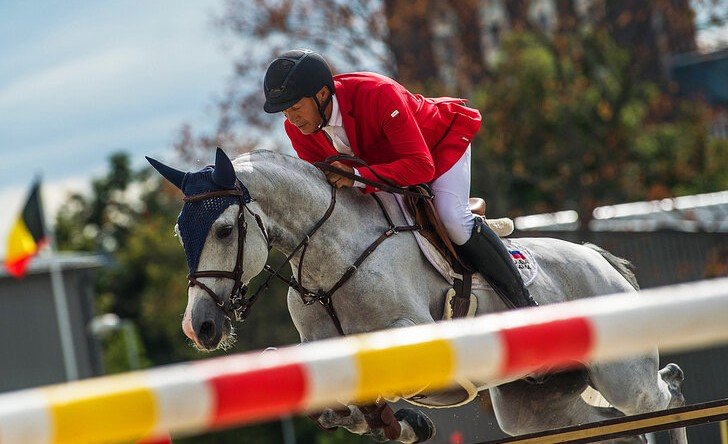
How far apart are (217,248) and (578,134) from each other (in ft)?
75.8

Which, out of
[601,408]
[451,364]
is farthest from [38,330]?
[451,364]

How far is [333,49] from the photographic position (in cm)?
2794

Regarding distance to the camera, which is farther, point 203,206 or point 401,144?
point 401,144

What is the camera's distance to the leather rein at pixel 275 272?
16.1 ft

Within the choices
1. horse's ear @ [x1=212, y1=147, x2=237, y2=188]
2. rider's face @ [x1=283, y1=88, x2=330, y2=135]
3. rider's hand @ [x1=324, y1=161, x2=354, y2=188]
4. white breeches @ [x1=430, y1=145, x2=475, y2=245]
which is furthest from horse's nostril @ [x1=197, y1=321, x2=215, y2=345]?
white breeches @ [x1=430, y1=145, x2=475, y2=245]

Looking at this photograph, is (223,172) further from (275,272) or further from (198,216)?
(275,272)

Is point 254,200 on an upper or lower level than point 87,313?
upper

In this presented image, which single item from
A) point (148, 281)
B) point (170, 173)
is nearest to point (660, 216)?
point (170, 173)

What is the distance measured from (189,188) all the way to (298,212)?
51cm

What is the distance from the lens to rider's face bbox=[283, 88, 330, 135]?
17.5ft

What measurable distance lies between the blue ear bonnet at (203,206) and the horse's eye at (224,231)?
0.15 feet

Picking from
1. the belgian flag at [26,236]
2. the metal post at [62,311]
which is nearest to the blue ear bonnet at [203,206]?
the belgian flag at [26,236]

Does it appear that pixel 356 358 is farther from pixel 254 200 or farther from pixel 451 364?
pixel 254 200

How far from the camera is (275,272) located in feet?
17.5
